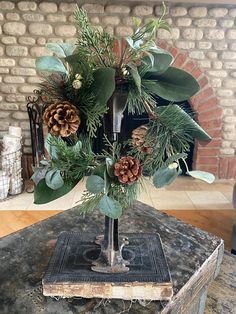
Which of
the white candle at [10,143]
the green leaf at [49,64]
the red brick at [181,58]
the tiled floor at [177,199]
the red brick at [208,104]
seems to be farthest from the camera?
the red brick at [208,104]

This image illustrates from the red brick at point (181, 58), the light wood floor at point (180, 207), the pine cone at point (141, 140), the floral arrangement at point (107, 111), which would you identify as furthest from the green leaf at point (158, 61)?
the red brick at point (181, 58)

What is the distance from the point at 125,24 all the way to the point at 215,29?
866mm

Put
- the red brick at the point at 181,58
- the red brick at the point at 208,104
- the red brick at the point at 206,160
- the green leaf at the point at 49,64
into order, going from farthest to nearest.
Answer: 1. the red brick at the point at 206,160
2. the red brick at the point at 208,104
3. the red brick at the point at 181,58
4. the green leaf at the point at 49,64

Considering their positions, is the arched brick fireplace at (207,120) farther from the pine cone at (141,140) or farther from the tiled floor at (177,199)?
the pine cone at (141,140)

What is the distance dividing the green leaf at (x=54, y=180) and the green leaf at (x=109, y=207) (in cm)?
11

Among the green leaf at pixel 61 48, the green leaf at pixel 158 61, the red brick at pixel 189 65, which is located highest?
the red brick at pixel 189 65

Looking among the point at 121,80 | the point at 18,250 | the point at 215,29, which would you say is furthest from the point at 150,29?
the point at 215,29

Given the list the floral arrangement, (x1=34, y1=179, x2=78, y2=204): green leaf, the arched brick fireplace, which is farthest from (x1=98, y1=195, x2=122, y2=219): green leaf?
the arched brick fireplace

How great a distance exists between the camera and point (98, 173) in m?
0.63

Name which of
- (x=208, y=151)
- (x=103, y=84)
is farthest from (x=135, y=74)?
(x=208, y=151)

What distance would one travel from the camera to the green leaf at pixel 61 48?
610mm

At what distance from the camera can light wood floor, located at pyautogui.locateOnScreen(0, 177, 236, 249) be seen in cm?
211

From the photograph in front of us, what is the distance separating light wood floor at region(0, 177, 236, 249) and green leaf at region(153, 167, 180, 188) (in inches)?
58.4

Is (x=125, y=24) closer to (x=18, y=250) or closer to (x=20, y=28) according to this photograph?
(x=20, y=28)
